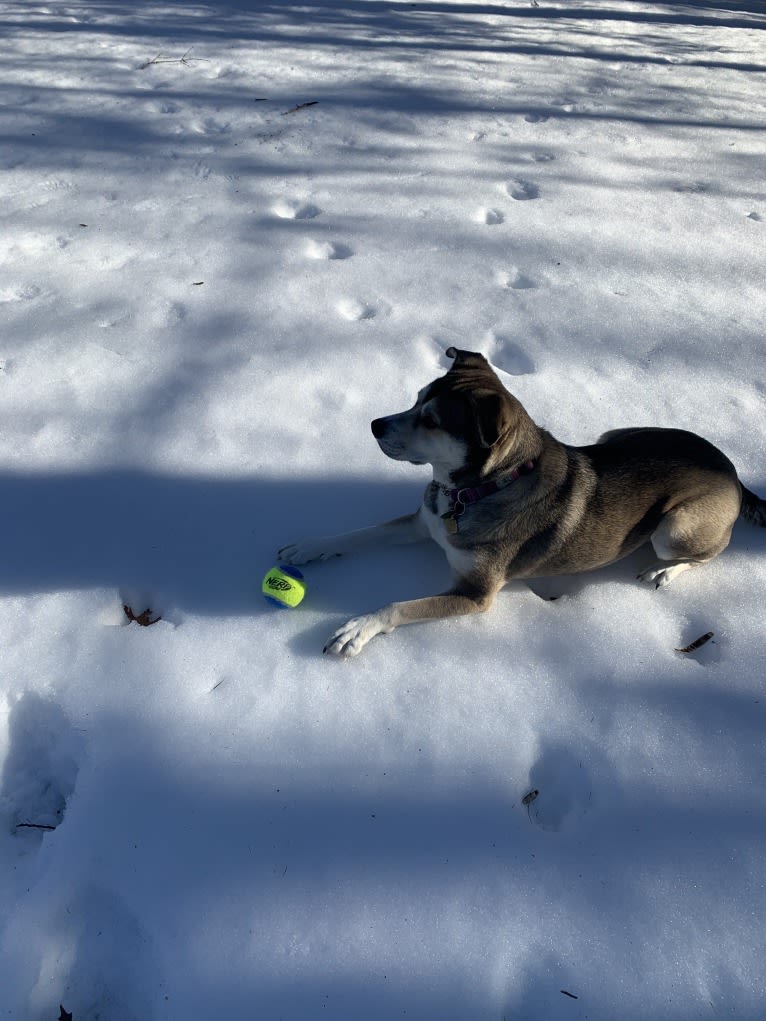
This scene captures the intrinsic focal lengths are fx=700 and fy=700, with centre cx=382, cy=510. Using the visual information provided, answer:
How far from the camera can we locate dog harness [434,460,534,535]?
3.04 meters

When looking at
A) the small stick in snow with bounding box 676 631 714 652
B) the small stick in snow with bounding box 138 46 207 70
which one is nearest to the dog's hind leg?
the small stick in snow with bounding box 676 631 714 652

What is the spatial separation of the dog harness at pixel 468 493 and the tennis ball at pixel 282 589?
742 millimetres

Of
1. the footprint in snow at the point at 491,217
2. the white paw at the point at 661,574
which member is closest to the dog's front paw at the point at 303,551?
the white paw at the point at 661,574

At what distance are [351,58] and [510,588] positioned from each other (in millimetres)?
6842

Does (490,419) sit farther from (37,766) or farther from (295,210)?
(295,210)

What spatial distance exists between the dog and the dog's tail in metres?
0.30

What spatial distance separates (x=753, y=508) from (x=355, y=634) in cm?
215

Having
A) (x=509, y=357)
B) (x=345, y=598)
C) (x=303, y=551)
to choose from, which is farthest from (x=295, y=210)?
(x=345, y=598)

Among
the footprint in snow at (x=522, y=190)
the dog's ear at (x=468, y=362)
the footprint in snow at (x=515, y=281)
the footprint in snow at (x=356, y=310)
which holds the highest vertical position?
the footprint in snow at (x=522, y=190)

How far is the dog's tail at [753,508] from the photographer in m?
3.55

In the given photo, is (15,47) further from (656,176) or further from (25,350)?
(656,176)

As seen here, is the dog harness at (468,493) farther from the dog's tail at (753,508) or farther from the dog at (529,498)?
the dog's tail at (753,508)

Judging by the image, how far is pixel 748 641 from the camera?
3.20 m

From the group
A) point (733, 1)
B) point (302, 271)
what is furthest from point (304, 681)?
point (733, 1)
